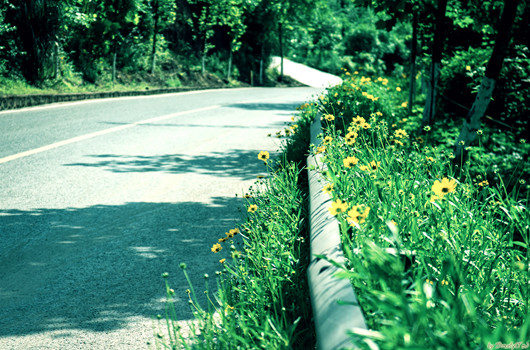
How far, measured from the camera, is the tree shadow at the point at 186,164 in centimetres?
753

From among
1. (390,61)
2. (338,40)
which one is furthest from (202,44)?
(390,61)

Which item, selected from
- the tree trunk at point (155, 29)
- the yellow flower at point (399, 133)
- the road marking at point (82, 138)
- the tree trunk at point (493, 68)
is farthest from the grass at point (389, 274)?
the tree trunk at point (155, 29)

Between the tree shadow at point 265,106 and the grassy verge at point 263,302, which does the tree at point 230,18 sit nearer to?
the tree shadow at point 265,106

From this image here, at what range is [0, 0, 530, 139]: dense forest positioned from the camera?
8680 mm

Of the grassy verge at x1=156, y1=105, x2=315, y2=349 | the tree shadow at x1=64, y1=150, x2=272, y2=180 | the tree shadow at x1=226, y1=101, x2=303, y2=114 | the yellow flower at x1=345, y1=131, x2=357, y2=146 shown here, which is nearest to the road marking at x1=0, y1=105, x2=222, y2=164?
the tree shadow at x1=64, y1=150, x2=272, y2=180

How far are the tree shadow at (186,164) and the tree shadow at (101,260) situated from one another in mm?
1555

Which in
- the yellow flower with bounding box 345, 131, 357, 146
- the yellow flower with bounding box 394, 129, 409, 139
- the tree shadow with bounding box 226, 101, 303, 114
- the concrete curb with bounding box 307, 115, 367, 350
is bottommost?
the tree shadow with bounding box 226, 101, 303, 114

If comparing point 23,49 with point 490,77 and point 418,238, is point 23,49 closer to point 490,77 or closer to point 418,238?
point 490,77

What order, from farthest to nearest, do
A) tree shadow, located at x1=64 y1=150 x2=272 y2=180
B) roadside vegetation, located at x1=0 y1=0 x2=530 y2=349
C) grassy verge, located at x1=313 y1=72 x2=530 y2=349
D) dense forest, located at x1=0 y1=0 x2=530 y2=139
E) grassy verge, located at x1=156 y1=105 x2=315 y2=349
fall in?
dense forest, located at x1=0 y1=0 x2=530 y2=139 → tree shadow, located at x1=64 y1=150 x2=272 y2=180 → grassy verge, located at x1=156 y1=105 x2=315 y2=349 → roadside vegetation, located at x1=0 y1=0 x2=530 y2=349 → grassy verge, located at x1=313 y1=72 x2=530 y2=349

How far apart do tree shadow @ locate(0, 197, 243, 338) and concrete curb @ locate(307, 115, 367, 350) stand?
1.10m

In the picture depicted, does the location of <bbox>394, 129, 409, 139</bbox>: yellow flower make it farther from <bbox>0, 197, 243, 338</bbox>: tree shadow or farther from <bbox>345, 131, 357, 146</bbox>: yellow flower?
<bbox>0, 197, 243, 338</bbox>: tree shadow

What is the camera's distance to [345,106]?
7.78 meters

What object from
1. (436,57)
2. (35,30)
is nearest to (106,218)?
(436,57)

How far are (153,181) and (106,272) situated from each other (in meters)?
2.90
